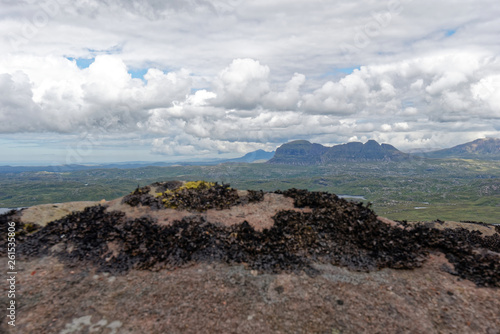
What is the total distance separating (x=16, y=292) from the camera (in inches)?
505

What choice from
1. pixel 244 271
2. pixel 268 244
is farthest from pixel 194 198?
pixel 244 271

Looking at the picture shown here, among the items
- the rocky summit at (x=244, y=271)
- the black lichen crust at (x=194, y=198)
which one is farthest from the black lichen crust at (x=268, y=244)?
the black lichen crust at (x=194, y=198)

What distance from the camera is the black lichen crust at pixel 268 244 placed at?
49.3ft

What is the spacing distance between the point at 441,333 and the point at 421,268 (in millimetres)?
4693

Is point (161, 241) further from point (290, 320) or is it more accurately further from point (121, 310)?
point (290, 320)

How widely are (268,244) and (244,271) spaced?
247cm

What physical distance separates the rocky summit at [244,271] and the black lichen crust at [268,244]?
0.07m

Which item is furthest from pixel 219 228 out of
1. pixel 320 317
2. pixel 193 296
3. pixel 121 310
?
pixel 320 317

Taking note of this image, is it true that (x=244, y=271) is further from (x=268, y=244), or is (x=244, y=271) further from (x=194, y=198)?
(x=194, y=198)

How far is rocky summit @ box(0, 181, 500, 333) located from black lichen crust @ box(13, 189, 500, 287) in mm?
69

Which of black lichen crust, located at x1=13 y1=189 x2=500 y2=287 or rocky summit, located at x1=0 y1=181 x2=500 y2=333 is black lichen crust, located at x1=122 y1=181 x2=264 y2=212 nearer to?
rocky summit, located at x1=0 y1=181 x2=500 y2=333

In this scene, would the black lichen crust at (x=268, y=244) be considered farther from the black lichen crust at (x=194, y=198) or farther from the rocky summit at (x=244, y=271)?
the black lichen crust at (x=194, y=198)

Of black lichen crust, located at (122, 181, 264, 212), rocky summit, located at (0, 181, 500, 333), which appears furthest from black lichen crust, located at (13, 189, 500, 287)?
black lichen crust, located at (122, 181, 264, 212)

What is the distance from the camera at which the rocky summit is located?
37.0 ft
